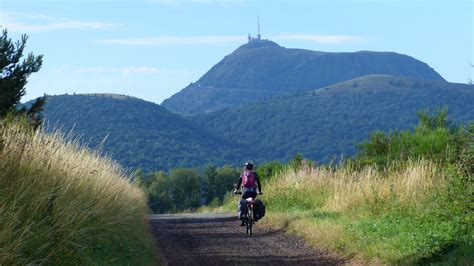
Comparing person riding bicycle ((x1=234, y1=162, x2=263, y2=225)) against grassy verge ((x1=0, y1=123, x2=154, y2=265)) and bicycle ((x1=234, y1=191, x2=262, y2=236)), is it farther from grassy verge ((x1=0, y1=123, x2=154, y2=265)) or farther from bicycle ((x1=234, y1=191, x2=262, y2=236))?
grassy verge ((x1=0, y1=123, x2=154, y2=265))

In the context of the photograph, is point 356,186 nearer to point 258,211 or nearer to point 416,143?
point 258,211

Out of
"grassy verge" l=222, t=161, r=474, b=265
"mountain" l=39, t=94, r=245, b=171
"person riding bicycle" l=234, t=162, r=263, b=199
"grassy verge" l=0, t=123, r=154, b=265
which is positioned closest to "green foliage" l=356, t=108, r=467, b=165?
"grassy verge" l=222, t=161, r=474, b=265

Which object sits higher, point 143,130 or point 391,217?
point 391,217

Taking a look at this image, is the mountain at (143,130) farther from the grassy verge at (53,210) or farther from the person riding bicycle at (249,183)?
the grassy verge at (53,210)

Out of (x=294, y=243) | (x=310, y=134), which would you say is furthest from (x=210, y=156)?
(x=294, y=243)

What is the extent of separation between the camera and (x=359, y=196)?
1803cm

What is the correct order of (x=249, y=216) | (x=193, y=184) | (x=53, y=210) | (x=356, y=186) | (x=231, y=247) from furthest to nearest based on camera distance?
(x=193, y=184)
(x=249, y=216)
(x=356, y=186)
(x=231, y=247)
(x=53, y=210)

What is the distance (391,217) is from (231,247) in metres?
3.19

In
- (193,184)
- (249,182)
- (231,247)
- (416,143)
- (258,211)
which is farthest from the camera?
(193,184)

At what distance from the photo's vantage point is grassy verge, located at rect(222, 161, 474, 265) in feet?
37.9

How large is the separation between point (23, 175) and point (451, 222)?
724cm

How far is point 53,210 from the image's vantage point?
898 centimetres

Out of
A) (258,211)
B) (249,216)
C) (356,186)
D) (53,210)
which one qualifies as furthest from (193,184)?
A: (53,210)

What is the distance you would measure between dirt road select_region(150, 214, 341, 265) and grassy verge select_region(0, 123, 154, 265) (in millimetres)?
1262
